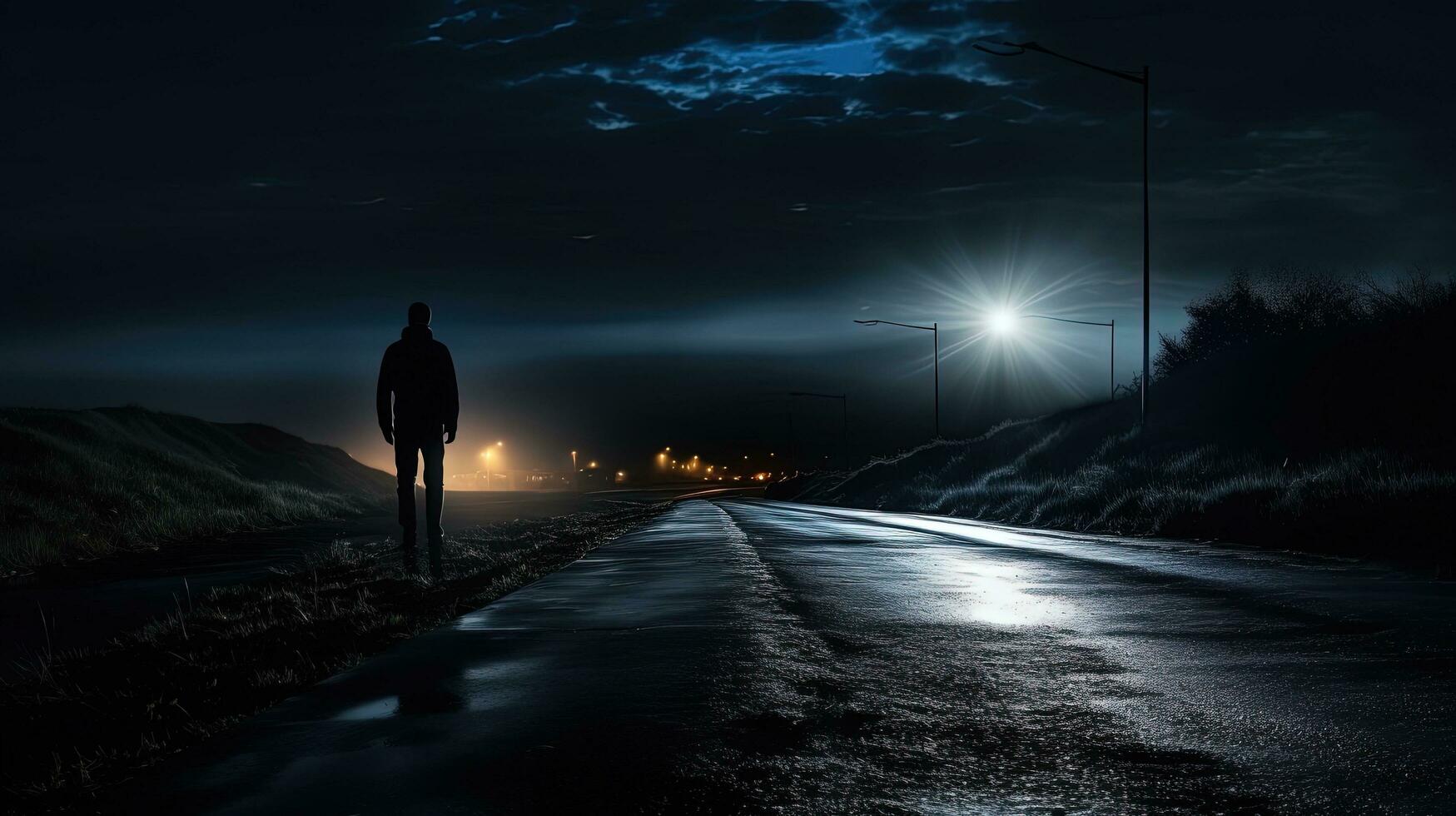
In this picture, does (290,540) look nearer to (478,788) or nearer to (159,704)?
(159,704)

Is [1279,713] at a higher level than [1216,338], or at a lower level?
lower

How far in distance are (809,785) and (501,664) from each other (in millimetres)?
2493

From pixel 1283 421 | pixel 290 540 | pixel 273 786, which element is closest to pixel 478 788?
pixel 273 786

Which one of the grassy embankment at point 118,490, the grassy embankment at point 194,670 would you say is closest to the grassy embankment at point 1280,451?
the grassy embankment at point 194,670

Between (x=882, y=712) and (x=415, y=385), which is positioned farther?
(x=415, y=385)

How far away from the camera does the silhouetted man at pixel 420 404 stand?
11.4 meters

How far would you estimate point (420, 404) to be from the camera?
37.6ft

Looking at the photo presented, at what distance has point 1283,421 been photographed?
104 ft

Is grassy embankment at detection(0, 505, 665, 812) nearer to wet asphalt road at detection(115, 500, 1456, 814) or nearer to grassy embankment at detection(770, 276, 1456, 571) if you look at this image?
wet asphalt road at detection(115, 500, 1456, 814)

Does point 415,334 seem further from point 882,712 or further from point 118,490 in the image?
point 118,490

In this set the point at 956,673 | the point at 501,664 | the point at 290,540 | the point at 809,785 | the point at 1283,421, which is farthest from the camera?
the point at 1283,421

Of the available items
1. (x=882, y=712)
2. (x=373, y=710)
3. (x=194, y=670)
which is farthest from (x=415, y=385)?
(x=882, y=712)

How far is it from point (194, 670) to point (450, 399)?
19.1 ft

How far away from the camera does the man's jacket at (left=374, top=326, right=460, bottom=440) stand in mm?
11391
